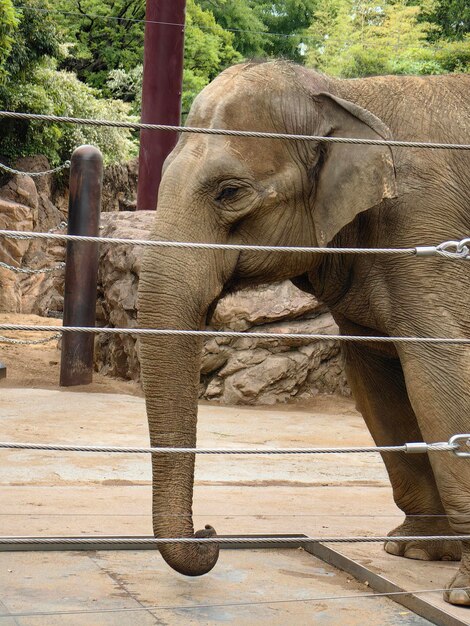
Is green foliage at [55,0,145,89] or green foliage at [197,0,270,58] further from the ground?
green foliage at [197,0,270,58]

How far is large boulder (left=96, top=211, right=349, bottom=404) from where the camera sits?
360 inches

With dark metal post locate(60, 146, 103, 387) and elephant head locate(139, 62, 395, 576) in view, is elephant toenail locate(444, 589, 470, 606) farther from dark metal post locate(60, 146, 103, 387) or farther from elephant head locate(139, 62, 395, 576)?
dark metal post locate(60, 146, 103, 387)

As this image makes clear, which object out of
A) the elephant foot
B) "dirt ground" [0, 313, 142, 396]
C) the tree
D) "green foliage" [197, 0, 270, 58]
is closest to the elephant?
the elephant foot

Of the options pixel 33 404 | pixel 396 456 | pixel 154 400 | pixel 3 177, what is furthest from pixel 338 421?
pixel 3 177

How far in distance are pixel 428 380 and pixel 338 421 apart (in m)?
5.04

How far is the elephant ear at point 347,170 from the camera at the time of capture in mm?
3670

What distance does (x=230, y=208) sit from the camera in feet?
12.1

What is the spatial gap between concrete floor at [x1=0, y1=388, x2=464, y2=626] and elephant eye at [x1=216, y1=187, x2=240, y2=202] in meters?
1.30

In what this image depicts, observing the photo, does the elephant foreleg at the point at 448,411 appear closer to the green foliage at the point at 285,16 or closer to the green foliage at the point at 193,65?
the green foliage at the point at 193,65

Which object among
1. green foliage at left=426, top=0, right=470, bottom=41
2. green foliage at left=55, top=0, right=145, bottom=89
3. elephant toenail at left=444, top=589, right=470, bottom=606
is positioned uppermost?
green foliage at left=426, top=0, right=470, bottom=41

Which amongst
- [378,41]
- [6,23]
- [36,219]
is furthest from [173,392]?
[378,41]

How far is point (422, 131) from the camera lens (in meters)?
3.86

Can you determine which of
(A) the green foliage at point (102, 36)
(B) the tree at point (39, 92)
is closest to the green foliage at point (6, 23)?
(B) the tree at point (39, 92)

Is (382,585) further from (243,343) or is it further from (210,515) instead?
(243,343)
